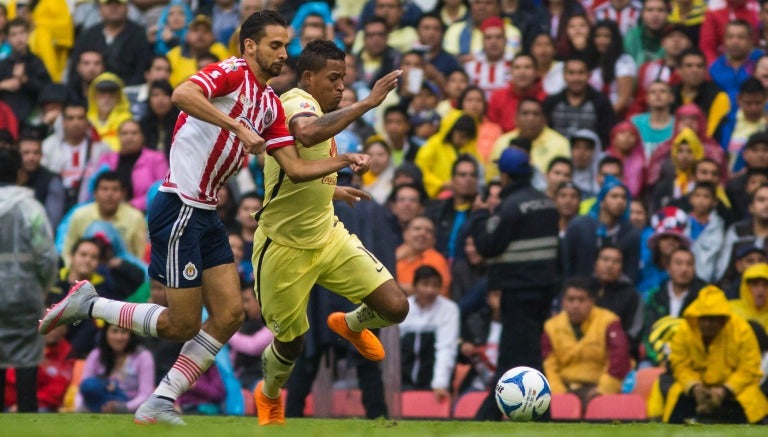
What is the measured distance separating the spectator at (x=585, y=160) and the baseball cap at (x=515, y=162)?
359cm

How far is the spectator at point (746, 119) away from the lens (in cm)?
1831

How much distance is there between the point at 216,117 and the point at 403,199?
26.3 feet

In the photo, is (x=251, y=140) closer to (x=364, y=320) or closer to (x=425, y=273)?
(x=364, y=320)

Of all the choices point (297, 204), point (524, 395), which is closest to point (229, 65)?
point (297, 204)

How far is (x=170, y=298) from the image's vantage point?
36.6 ft

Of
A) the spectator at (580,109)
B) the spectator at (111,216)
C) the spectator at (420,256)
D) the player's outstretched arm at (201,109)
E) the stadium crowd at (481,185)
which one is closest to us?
the player's outstretched arm at (201,109)

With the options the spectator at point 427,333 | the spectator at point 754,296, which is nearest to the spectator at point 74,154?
the spectator at point 427,333

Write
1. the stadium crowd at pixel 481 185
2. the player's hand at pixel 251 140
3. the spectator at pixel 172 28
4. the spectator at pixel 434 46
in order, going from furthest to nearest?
the spectator at pixel 172 28 → the spectator at pixel 434 46 → the stadium crowd at pixel 481 185 → the player's hand at pixel 251 140

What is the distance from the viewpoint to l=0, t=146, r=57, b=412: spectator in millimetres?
14125

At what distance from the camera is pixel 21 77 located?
2230 centimetres

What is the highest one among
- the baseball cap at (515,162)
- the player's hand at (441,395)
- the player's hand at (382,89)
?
the player's hand at (382,89)

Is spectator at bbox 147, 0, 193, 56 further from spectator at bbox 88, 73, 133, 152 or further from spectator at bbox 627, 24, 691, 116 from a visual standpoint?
spectator at bbox 627, 24, 691, 116

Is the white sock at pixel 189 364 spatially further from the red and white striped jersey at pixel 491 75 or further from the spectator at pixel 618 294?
the red and white striped jersey at pixel 491 75

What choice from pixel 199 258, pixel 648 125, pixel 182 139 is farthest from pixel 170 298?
pixel 648 125
